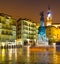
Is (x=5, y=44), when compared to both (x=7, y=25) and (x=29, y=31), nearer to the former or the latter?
(x=7, y=25)

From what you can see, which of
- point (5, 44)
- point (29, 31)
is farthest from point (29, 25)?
point (5, 44)

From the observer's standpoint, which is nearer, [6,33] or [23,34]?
[6,33]

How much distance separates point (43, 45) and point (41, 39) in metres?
2.61

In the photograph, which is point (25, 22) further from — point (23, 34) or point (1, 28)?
point (1, 28)

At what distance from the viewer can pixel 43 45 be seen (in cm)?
7225

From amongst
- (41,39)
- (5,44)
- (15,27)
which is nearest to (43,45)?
(41,39)

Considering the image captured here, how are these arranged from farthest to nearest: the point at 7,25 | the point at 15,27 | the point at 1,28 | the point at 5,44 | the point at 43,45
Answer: the point at 15,27, the point at 7,25, the point at 1,28, the point at 5,44, the point at 43,45

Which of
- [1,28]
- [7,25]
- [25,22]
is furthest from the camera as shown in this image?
[25,22]

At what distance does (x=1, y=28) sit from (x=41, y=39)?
226ft

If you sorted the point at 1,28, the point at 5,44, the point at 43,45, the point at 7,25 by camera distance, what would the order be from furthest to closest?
the point at 7,25
the point at 1,28
the point at 5,44
the point at 43,45

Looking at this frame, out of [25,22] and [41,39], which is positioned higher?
[25,22]

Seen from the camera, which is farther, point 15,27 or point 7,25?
point 15,27

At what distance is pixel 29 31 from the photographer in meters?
190

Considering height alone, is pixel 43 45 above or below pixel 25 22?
below
